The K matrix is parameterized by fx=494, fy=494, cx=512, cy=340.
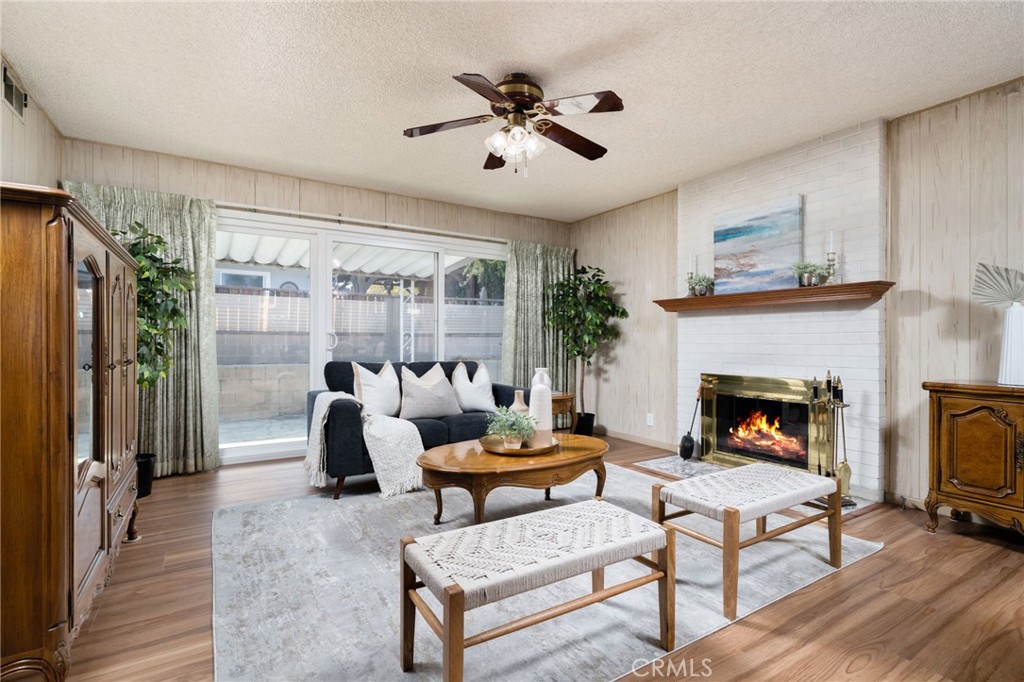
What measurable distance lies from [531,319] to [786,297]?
9.19ft

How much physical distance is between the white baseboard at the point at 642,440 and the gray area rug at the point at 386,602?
189cm

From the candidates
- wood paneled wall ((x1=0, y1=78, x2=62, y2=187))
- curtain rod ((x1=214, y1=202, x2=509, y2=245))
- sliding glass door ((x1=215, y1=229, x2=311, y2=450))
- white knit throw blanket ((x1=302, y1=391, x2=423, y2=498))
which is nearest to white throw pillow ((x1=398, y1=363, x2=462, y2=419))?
white knit throw blanket ((x1=302, y1=391, x2=423, y2=498))

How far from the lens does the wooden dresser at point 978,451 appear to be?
8.20ft

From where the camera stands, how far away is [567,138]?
2.80m

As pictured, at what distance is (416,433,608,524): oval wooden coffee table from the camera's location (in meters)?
2.56

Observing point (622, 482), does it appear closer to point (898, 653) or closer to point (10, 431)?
point (898, 653)

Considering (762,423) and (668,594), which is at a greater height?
(762,423)

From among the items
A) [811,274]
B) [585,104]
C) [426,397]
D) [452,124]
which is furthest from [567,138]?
[426,397]

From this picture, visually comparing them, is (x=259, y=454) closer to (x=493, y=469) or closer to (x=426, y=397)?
(x=426, y=397)

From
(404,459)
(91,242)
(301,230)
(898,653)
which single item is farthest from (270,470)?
(898,653)

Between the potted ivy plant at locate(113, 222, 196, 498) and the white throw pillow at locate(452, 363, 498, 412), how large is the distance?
216 centimetres

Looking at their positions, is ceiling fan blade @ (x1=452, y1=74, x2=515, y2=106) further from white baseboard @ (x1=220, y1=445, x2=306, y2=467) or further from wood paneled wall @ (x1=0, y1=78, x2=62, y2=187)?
white baseboard @ (x1=220, y1=445, x2=306, y2=467)

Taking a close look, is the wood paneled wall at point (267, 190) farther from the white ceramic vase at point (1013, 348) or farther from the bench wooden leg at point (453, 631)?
the white ceramic vase at point (1013, 348)

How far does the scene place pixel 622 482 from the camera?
372 cm
